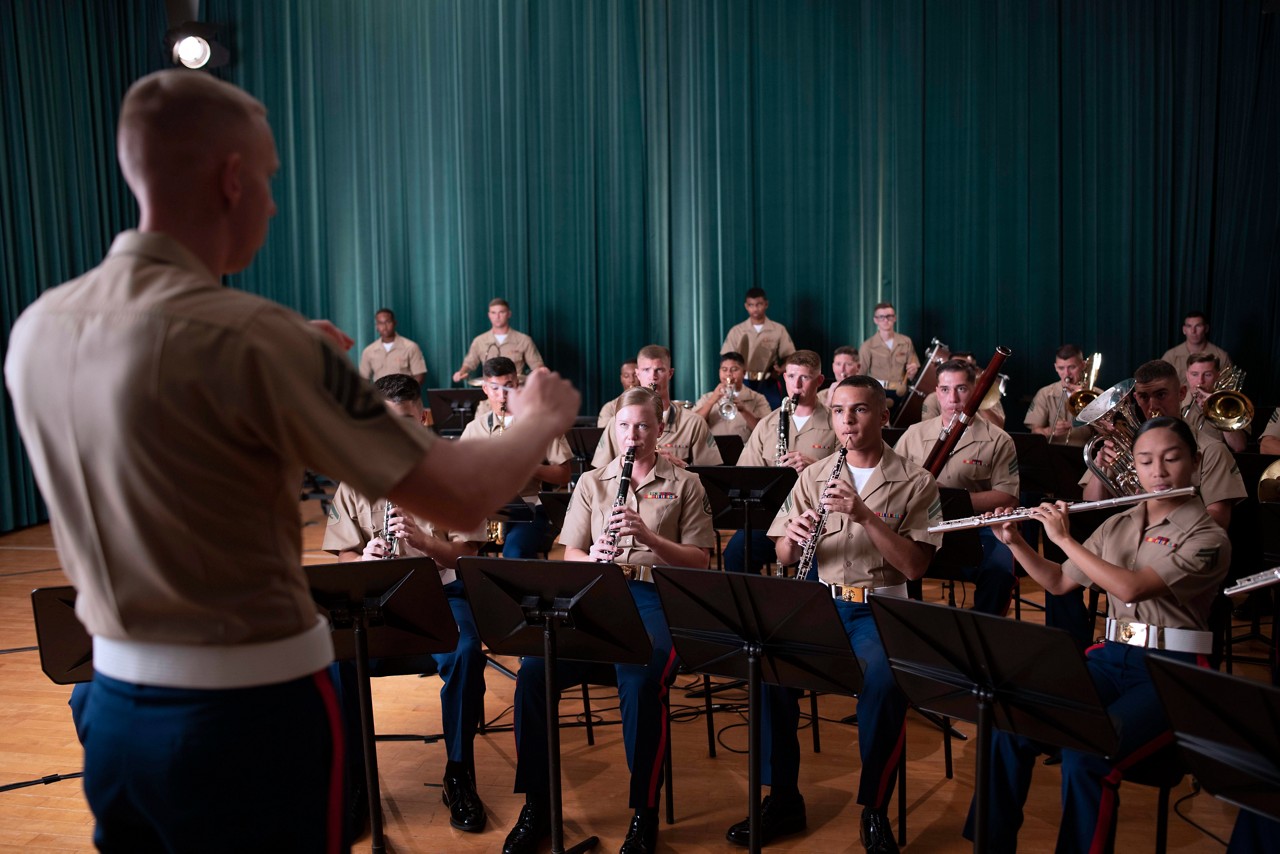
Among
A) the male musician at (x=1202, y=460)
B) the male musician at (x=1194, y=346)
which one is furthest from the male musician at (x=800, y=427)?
the male musician at (x=1194, y=346)

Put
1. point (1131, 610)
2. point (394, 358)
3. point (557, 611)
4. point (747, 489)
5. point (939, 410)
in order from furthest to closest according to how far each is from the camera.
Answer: point (394, 358)
point (939, 410)
point (747, 489)
point (1131, 610)
point (557, 611)

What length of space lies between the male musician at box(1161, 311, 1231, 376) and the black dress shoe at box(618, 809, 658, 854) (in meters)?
8.29

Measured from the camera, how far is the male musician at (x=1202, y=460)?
4.52m

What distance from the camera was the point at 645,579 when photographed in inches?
167

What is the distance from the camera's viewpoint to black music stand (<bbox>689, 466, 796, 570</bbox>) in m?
4.82

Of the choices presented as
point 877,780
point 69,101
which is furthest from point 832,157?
point 877,780

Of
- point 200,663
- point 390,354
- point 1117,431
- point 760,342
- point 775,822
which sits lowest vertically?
point 775,822

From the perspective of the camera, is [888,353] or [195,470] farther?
[888,353]

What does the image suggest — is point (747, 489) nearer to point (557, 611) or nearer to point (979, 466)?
point (979, 466)

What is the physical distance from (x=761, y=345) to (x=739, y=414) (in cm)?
377

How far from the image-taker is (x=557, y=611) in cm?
325

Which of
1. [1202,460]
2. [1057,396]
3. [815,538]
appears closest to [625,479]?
[815,538]

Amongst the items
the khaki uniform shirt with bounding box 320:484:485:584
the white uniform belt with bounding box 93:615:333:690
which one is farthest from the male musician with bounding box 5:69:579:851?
the khaki uniform shirt with bounding box 320:484:485:584

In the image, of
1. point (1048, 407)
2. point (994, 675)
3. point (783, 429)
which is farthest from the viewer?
point (1048, 407)
